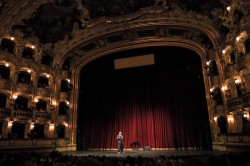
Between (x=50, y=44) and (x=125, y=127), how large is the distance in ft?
38.2

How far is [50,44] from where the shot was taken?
69.6 ft

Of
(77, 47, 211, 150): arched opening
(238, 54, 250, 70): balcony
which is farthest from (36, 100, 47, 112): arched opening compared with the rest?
(238, 54, 250, 70): balcony

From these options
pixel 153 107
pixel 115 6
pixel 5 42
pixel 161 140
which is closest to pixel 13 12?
pixel 5 42

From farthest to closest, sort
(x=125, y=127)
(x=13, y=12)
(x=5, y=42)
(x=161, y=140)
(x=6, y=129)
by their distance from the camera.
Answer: (x=125, y=127)
(x=161, y=140)
(x=5, y=42)
(x=6, y=129)
(x=13, y=12)

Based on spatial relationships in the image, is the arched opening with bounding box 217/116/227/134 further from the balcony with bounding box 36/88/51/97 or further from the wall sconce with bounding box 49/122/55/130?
the balcony with bounding box 36/88/51/97

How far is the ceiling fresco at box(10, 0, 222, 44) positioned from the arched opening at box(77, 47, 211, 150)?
5.38m

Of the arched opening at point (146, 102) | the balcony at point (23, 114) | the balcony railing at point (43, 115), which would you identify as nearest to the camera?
the balcony at point (23, 114)

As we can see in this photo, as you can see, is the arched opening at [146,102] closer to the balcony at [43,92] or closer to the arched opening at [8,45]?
the balcony at [43,92]

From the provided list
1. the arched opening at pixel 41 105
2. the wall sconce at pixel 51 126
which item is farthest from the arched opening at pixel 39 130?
the arched opening at pixel 41 105

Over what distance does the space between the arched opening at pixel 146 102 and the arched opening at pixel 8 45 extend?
785 cm

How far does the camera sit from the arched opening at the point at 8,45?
18.5 metres

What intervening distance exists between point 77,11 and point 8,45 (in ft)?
23.7

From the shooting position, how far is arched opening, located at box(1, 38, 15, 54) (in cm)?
1849

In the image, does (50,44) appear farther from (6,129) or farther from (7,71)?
(6,129)
